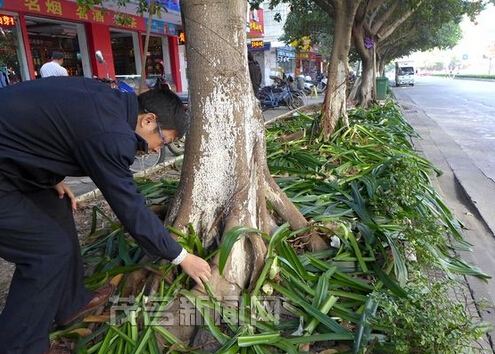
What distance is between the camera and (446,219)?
351cm

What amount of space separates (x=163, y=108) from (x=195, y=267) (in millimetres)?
770

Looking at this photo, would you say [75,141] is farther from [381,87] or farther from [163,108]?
[381,87]

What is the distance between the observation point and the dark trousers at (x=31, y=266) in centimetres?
181

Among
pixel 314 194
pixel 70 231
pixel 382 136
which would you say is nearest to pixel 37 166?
pixel 70 231

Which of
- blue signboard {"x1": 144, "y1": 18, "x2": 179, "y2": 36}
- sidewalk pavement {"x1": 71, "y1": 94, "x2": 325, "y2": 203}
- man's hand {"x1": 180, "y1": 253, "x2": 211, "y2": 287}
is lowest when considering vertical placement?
sidewalk pavement {"x1": 71, "y1": 94, "x2": 325, "y2": 203}

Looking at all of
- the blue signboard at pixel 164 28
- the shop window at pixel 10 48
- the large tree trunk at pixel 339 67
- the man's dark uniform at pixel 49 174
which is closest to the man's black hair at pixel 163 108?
the man's dark uniform at pixel 49 174

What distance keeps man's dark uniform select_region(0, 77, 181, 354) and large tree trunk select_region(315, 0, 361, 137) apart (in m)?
4.81

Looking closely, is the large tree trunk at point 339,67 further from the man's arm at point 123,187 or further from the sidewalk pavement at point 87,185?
the man's arm at point 123,187

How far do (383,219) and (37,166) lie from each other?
2.45m

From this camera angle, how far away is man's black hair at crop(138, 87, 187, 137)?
1946 millimetres

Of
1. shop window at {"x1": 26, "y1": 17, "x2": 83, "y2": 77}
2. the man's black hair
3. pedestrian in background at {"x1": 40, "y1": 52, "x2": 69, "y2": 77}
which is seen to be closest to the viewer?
the man's black hair

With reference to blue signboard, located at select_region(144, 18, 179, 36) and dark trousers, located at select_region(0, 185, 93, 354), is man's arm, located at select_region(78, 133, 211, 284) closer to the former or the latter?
dark trousers, located at select_region(0, 185, 93, 354)

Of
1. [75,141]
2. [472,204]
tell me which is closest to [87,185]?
[75,141]

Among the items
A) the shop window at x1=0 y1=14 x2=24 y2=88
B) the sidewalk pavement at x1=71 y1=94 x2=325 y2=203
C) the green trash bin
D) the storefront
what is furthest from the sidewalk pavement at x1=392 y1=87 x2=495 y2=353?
the shop window at x1=0 y1=14 x2=24 y2=88
